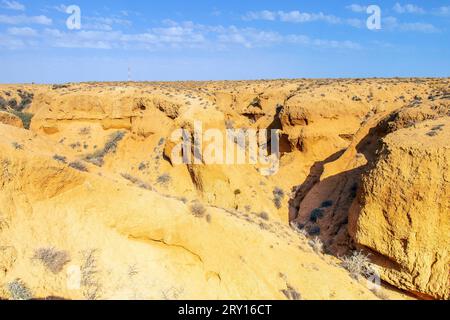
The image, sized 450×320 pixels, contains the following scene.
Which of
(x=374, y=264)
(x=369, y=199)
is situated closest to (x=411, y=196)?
(x=369, y=199)

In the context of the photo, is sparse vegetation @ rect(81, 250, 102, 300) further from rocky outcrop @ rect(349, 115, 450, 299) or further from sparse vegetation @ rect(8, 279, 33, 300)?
rocky outcrop @ rect(349, 115, 450, 299)

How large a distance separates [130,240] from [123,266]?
2.44ft

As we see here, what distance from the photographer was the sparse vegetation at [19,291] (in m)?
5.68

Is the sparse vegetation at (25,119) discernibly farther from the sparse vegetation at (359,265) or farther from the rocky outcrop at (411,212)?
the rocky outcrop at (411,212)

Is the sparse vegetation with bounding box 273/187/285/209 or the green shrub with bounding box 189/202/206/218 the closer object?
the green shrub with bounding box 189/202/206/218

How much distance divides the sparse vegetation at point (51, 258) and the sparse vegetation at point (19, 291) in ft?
1.63

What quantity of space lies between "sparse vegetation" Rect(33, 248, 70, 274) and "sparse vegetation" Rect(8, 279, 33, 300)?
498 millimetres

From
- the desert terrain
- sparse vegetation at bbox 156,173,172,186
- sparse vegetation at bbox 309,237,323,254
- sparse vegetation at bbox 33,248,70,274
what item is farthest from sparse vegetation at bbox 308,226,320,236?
sparse vegetation at bbox 33,248,70,274

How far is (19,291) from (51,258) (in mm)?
760

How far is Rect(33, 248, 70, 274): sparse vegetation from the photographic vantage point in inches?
248

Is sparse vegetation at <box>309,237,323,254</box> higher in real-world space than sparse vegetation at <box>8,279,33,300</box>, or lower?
lower

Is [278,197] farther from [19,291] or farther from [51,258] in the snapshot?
[19,291]

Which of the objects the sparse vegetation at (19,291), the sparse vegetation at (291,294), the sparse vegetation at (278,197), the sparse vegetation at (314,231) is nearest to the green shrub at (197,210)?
the sparse vegetation at (291,294)

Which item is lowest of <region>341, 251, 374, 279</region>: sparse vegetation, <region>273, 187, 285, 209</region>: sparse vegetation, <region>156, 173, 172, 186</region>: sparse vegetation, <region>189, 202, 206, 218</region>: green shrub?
<region>341, 251, 374, 279</region>: sparse vegetation
